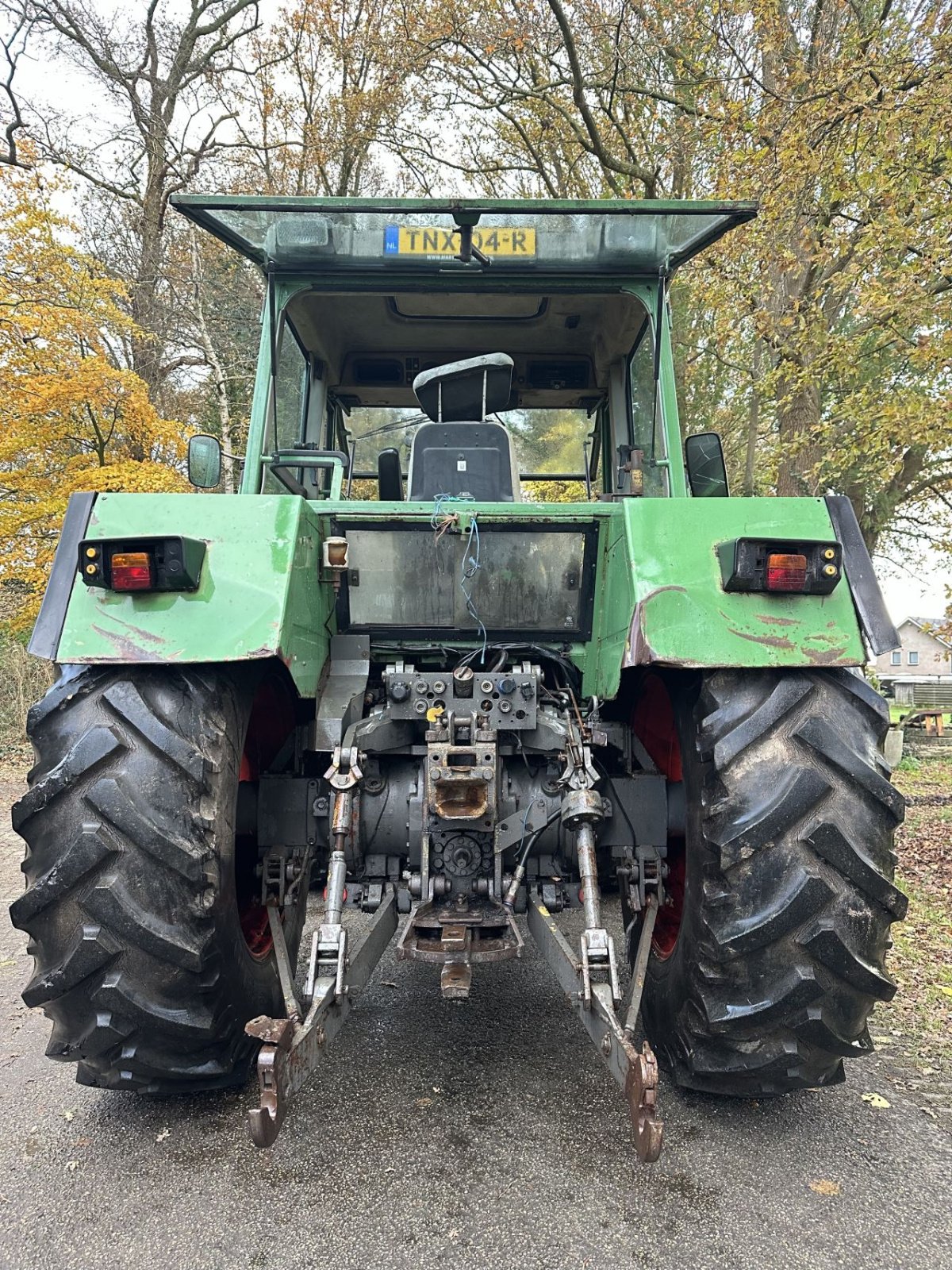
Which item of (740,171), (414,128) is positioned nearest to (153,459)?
(414,128)

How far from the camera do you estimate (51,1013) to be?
7.31ft

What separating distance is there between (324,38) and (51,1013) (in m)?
17.9

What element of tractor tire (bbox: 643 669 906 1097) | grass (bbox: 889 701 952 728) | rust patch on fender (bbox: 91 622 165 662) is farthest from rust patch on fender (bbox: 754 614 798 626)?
grass (bbox: 889 701 952 728)

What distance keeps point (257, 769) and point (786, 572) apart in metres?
2.01

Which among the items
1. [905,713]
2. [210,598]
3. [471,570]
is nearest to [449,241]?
[471,570]

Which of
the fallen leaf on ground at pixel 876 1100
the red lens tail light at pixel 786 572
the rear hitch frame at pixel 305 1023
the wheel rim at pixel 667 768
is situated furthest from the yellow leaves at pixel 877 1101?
the red lens tail light at pixel 786 572

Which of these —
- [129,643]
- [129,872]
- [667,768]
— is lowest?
[129,872]

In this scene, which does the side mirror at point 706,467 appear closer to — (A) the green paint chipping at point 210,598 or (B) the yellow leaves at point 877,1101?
(A) the green paint chipping at point 210,598

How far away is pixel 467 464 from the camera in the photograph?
11.7ft

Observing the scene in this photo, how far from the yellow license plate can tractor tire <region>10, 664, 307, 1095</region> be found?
2042mm

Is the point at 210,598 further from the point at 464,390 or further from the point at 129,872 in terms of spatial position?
the point at 464,390

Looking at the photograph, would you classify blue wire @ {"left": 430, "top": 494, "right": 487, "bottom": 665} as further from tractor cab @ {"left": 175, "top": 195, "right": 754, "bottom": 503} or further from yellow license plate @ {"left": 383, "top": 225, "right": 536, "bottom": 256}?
yellow license plate @ {"left": 383, "top": 225, "right": 536, "bottom": 256}

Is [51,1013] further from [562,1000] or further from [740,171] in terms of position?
[740,171]

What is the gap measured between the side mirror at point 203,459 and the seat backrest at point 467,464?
91cm
